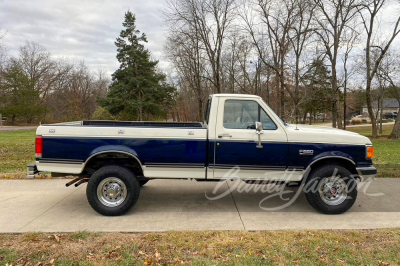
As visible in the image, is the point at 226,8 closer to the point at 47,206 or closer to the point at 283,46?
the point at 283,46

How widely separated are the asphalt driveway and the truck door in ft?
2.36

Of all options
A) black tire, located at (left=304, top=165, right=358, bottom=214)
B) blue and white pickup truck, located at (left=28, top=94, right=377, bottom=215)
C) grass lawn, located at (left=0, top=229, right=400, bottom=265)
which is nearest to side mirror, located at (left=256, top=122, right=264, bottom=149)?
blue and white pickup truck, located at (left=28, top=94, right=377, bottom=215)

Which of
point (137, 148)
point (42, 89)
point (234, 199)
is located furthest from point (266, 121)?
point (42, 89)

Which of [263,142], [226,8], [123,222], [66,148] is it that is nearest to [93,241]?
[123,222]

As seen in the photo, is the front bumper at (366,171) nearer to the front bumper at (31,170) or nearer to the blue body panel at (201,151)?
the blue body panel at (201,151)

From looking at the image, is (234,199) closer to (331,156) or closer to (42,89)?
(331,156)

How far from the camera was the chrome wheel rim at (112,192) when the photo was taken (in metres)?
4.57

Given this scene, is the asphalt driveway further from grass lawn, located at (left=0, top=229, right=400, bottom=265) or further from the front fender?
the front fender

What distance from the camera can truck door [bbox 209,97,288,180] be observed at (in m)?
4.58

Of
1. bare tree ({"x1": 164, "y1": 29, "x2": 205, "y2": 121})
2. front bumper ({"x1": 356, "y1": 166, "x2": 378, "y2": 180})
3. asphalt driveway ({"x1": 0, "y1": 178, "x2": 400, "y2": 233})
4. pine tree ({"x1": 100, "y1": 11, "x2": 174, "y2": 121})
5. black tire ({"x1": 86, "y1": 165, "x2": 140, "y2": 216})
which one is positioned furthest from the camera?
pine tree ({"x1": 100, "y1": 11, "x2": 174, "y2": 121})

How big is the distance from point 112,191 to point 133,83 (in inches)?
1101

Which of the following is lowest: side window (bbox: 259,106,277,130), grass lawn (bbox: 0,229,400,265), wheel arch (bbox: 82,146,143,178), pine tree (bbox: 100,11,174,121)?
grass lawn (bbox: 0,229,400,265)

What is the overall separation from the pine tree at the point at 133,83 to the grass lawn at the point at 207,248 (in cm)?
2703

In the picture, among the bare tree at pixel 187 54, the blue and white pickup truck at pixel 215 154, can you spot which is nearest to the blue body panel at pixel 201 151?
the blue and white pickup truck at pixel 215 154
